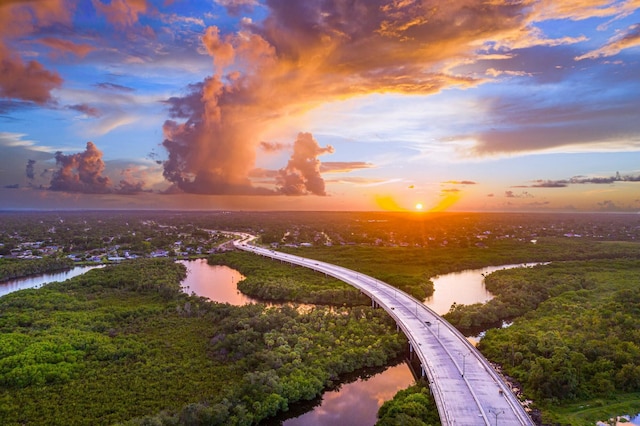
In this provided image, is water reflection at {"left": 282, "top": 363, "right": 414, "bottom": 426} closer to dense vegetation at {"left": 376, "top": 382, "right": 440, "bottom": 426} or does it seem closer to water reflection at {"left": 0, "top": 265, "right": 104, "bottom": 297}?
dense vegetation at {"left": 376, "top": 382, "right": 440, "bottom": 426}

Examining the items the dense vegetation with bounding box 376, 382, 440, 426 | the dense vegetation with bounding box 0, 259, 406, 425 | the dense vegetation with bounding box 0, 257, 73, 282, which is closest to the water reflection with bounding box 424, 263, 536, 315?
the dense vegetation with bounding box 0, 259, 406, 425

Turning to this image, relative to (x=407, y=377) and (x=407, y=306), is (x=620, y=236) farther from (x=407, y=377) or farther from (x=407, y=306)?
(x=407, y=377)

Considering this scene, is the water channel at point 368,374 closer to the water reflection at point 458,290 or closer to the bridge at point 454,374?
the water reflection at point 458,290

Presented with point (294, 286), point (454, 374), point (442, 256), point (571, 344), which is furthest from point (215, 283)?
point (571, 344)

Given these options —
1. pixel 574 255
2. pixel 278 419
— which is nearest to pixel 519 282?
pixel 574 255

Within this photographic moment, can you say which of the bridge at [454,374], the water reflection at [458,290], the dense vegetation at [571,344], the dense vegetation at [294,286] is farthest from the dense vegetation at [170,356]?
the water reflection at [458,290]
